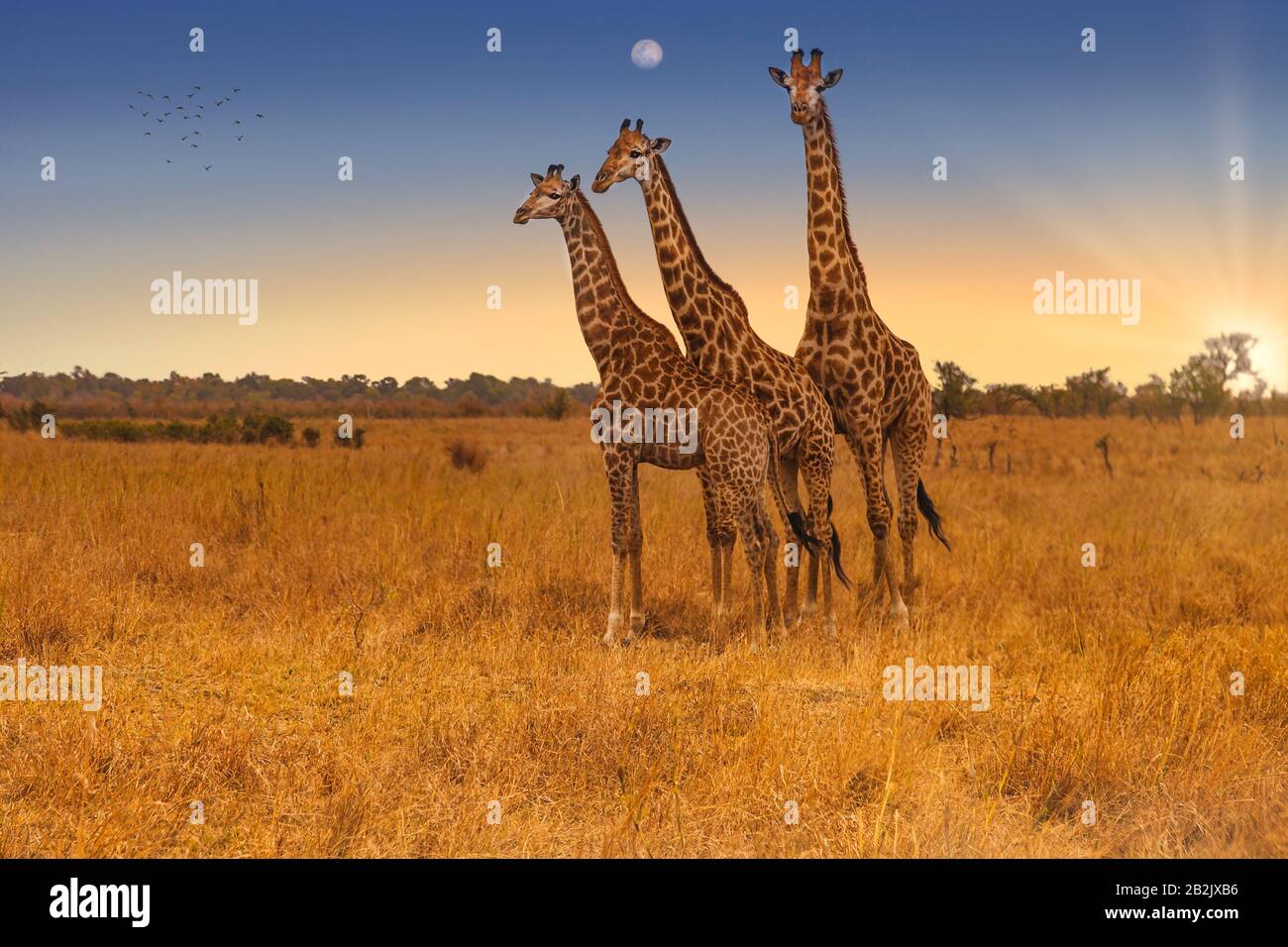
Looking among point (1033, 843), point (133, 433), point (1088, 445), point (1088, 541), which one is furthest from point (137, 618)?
point (1088, 445)

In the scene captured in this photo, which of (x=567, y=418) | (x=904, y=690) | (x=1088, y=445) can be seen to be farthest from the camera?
(x=567, y=418)

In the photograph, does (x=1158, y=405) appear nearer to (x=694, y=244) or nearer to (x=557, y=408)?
(x=557, y=408)

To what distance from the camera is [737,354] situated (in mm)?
7098

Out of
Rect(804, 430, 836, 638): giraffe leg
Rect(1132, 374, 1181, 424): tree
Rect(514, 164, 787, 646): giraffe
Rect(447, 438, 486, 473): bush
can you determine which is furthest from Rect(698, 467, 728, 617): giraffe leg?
Rect(1132, 374, 1181, 424): tree

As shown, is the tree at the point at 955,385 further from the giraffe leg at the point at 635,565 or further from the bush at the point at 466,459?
the giraffe leg at the point at 635,565

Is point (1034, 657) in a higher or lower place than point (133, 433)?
lower

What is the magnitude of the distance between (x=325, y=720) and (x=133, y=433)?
23.2 m

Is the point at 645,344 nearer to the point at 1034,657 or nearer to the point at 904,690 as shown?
the point at 904,690

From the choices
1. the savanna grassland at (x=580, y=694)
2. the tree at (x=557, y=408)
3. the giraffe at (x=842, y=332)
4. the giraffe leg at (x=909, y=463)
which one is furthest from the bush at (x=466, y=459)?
the tree at (x=557, y=408)

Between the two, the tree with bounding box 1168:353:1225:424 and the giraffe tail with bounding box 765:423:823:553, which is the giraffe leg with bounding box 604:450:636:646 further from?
the tree with bounding box 1168:353:1225:424

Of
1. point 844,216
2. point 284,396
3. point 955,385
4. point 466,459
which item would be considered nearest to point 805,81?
point 844,216

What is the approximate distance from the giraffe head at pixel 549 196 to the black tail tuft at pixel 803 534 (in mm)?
2679

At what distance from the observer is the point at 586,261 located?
22.7ft

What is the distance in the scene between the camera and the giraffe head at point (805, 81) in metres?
6.96
